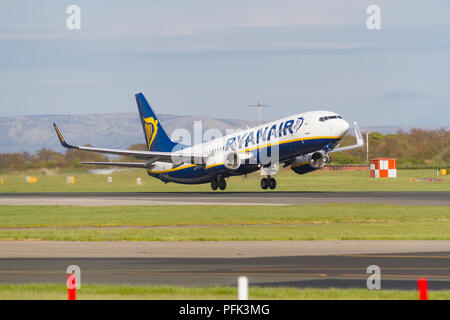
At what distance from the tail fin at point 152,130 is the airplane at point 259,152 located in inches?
75.7

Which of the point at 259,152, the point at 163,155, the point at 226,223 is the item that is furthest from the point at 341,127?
the point at 226,223

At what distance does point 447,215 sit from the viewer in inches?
1570

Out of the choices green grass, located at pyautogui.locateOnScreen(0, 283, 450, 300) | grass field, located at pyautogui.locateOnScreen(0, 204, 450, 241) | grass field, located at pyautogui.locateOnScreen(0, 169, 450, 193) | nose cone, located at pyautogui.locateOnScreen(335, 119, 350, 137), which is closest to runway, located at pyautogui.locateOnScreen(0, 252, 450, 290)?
green grass, located at pyautogui.locateOnScreen(0, 283, 450, 300)

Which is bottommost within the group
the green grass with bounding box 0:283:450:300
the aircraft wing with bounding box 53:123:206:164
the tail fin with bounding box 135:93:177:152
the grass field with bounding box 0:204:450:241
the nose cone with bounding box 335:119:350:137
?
the green grass with bounding box 0:283:450:300

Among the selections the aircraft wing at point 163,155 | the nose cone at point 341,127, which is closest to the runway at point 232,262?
the nose cone at point 341,127

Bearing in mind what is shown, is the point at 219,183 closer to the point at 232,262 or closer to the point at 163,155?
the point at 163,155

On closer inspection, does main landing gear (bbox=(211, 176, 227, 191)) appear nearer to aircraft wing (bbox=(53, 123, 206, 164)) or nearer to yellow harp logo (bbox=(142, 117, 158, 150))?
aircraft wing (bbox=(53, 123, 206, 164))

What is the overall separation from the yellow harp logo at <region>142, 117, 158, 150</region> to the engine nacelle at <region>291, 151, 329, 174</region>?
17.1 metres

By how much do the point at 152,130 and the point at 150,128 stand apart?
1.45 feet

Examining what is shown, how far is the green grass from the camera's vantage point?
635 inches

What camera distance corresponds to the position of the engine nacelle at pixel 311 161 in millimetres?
61281
